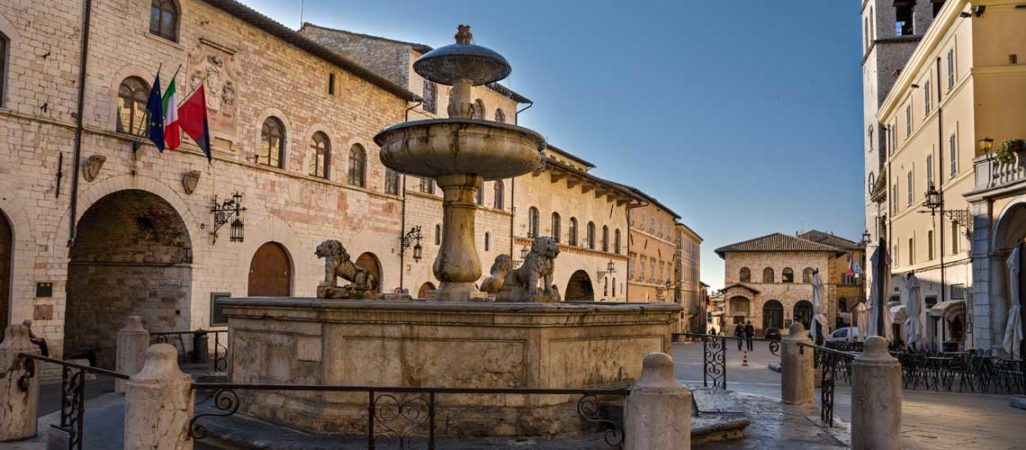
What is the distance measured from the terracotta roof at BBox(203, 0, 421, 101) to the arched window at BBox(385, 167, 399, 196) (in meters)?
2.84

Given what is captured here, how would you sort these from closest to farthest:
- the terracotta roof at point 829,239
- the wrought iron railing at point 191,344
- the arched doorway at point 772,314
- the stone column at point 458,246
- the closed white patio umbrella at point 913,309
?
the stone column at point 458,246 → the wrought iron railing at point 191,344 → the closed white patio umbrella at point 913,309 → the arched doorway at point 772,314 → the terracotta roof at point 829,239

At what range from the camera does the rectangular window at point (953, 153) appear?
915 inches

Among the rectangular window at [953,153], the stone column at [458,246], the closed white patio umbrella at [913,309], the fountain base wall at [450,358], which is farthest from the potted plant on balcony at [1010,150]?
the fountain base wall at [450,358]

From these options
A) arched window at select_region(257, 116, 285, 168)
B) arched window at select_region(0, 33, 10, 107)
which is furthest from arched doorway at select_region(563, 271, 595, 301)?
arched window at select_region(0, 33, 10, 107)

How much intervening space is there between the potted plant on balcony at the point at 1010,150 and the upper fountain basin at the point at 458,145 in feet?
46.1

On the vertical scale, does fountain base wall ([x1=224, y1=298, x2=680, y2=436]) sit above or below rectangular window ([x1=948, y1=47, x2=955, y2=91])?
below

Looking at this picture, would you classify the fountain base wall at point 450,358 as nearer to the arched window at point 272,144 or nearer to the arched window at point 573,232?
the arched window at point 272,144

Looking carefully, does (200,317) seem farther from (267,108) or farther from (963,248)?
(963,248)

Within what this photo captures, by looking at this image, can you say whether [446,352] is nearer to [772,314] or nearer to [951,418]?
[951,418]

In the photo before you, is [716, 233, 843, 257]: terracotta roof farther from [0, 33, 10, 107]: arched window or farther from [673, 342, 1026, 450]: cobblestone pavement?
[0, 33, 10, 107]: arched window

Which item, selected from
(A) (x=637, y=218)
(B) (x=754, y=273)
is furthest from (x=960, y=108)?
(B) (x=754, y=273)

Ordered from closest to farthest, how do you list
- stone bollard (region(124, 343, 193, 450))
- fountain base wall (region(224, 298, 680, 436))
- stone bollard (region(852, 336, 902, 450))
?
stone bollard (region(124, 343, 193, 450)), stone bollard (region(852, 336, 902, 450)), fountain base wall (region(224, 298, 680, 436))

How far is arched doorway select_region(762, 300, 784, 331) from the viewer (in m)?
63.7

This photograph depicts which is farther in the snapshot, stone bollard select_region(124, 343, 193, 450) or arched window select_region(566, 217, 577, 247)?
arched window select_region(566, 217, 577, 247)
